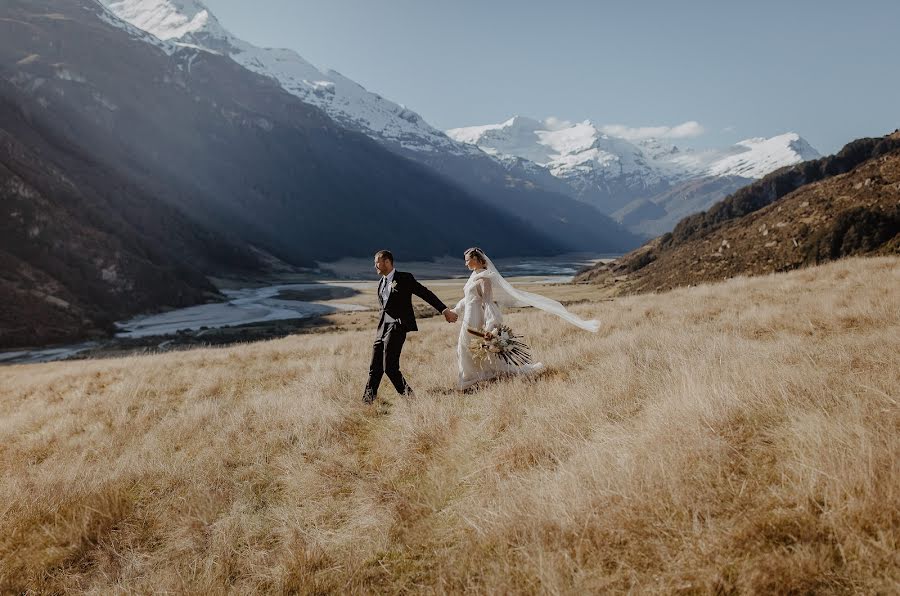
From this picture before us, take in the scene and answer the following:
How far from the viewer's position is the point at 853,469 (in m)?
2.72

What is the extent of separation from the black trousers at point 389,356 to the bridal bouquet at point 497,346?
3.70 ft

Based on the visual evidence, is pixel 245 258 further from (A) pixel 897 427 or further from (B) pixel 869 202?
(A) pixel 897 427

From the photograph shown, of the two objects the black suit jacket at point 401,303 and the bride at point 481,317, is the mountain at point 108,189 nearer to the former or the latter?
the black suit jacket at point 401,303

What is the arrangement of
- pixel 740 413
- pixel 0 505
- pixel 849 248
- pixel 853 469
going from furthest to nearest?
pixel 849 248 < pixel 0 505 < pixel 740 413 < pixel 853 469

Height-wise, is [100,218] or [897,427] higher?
[100,218]

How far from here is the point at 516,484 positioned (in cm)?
377

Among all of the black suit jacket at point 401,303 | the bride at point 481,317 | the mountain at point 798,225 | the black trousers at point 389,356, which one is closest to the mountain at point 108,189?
the black trousers at point 389,356

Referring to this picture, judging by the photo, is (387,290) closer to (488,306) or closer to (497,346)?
(488,306)

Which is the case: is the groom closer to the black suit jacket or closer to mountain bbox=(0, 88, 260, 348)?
the black suit jacket

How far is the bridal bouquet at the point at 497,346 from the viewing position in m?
6.97

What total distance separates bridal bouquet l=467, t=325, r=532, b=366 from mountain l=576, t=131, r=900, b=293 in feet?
72.5

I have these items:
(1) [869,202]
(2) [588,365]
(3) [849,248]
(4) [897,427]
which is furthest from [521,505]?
(1) [869,202]

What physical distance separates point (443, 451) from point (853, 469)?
3352 millimetres

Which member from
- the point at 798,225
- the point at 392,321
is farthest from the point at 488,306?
the point at 798,225
